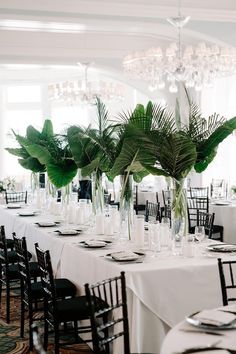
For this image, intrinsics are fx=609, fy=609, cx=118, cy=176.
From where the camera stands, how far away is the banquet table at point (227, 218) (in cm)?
810

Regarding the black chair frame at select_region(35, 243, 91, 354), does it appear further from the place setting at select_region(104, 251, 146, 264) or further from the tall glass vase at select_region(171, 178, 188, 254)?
the tall glass vase at select_region(171, 178, 188, 254)

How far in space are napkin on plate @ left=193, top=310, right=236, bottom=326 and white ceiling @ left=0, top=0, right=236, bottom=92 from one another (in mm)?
6341

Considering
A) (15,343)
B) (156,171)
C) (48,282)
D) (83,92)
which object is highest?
(83,92)

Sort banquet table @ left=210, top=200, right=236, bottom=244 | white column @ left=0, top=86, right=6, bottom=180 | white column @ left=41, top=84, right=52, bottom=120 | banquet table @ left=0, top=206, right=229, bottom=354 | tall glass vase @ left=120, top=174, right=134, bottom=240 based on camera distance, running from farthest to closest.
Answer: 1. white column @ left=41, top=84, right=52, bottom=120
2. white column @ left=0, top=86, right=6, bottom=180
3. banquet table @ left=210, top=200, right=236, bottom=244
4. tall glass vase @ left=120, top=174, right=134, bottom=240
5. banquet table @ left=0, top=206, right=229, bottom=354

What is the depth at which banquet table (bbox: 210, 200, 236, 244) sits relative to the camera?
810 centimetres

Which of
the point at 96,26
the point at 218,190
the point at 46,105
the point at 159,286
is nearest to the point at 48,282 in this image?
the point at 159,286

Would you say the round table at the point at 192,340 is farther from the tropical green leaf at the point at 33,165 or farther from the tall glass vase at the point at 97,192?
the tropical green leaf at the point at 33,165

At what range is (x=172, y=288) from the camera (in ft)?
13.7

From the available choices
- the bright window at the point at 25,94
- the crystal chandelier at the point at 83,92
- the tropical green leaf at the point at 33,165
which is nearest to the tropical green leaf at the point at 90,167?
the tropical green leaf at the point at 33,165

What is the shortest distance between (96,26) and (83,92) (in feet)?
12.9

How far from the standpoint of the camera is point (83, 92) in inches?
529

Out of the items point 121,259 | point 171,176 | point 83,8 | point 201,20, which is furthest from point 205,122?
point 201,20

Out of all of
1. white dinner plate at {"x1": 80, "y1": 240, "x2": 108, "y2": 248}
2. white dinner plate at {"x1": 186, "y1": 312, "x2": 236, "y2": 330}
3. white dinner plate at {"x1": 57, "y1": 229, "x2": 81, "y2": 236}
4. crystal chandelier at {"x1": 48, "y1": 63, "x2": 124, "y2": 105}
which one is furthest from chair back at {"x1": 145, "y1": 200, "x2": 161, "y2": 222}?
crystal chandelier at {"x1": 48, "y1": 63, "x2": 124, "y2": 105}

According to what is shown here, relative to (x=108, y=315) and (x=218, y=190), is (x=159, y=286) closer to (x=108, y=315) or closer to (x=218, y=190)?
(x=108, y=315)
